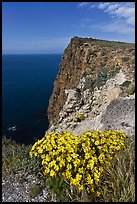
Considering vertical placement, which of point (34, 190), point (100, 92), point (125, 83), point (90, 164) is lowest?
point (34, 190)

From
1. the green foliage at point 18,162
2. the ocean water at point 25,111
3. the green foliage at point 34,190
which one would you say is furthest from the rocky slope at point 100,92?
the ocean water at point 25,111

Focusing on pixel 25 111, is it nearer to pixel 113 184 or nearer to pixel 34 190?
pixel 34 190

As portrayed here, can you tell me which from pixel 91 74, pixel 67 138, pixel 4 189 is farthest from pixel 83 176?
pixel 91 74

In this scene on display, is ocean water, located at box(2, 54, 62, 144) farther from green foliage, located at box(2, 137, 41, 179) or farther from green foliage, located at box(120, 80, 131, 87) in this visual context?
green foliage, located at box(2, 137, 41, 179)

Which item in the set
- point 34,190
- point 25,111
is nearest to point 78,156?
point 34,190

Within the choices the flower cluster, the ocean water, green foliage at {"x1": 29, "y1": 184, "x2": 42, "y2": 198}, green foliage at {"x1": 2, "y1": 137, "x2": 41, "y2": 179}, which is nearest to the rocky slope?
green foliage at {"x1": 2, "y1": 137, "x2": 41, "y2": 179}

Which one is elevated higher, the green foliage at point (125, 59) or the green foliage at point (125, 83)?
the green foliage at point (125, 59)

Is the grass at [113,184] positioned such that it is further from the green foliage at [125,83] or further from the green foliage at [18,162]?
the green foliage at [125,83]
